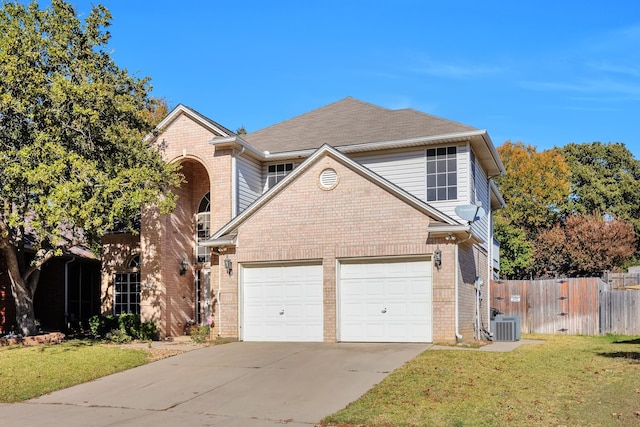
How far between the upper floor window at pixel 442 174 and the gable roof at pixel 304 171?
311 cm

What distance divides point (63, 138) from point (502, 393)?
14.1 meters

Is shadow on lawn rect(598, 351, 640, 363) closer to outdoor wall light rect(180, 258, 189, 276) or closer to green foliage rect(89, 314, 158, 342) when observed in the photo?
green foliage rect(89, 314, 158, 342)

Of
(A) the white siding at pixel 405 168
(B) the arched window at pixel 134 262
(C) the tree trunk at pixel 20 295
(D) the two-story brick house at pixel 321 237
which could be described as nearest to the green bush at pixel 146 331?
(D) the two-story brick house at pixel 321 237

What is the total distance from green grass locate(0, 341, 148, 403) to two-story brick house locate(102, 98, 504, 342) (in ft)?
12.5

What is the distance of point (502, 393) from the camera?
1052 cm

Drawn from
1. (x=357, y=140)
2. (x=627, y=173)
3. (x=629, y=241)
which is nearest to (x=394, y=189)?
(x=357, y=140)

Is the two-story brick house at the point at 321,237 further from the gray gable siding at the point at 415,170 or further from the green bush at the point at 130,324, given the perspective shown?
the green bush at the point at 130,324

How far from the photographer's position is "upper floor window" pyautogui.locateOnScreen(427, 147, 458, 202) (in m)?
19.8

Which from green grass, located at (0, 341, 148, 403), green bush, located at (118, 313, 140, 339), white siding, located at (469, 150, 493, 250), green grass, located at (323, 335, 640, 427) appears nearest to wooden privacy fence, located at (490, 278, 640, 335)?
white siding, located at (469, 150, 493, 250)

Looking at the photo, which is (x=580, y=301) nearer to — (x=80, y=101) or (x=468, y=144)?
(x=468, y=144)

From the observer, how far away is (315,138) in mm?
22547

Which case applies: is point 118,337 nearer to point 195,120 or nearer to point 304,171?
point 195,120

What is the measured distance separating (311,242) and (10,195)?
8.30m

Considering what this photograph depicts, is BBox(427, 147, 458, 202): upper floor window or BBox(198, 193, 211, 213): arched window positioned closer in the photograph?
BBox(427, 147, 458, 202): upper floor window
